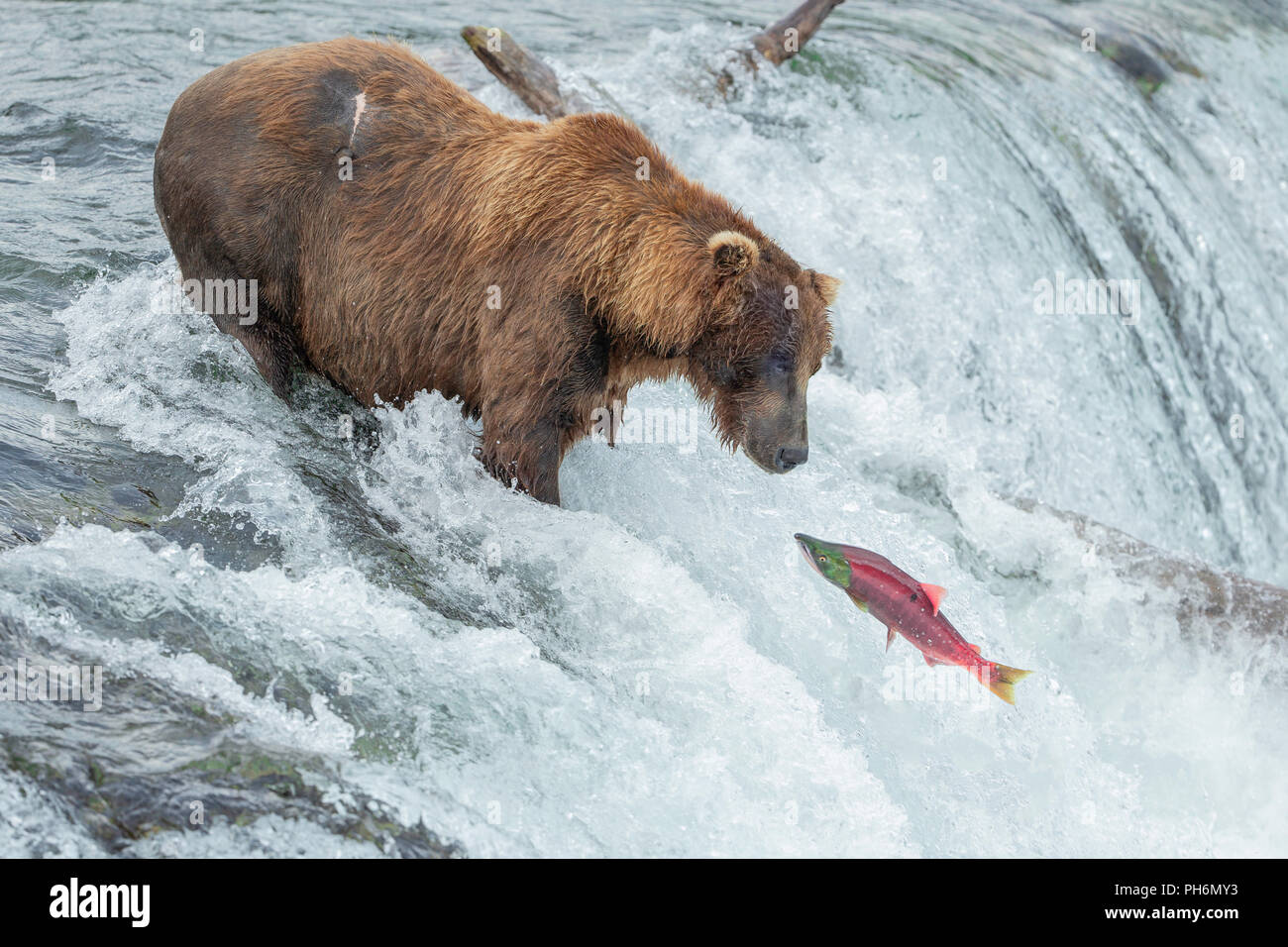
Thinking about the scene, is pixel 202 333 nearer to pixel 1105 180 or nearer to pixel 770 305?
pixel 770 305

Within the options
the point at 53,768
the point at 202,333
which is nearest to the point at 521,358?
the point at 202,333

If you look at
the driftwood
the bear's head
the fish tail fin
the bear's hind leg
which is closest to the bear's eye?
the bear's head

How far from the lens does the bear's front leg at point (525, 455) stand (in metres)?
4.67

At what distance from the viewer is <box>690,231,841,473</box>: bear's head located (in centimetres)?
438

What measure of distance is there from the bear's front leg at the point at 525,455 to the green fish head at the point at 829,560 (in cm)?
96

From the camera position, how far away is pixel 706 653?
4395 millimetres

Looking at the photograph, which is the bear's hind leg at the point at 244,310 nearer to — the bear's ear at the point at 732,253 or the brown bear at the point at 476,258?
the brown bear at the point at 476,258

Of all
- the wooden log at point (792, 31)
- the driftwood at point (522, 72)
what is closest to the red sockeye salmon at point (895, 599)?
the driftwood at point (522, 72)

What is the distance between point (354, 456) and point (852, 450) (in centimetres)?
258

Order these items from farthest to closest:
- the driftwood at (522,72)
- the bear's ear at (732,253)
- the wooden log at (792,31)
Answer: the wooden log at (792,31)
the driftwood at (522,72)
the bear's ear at (732,253)

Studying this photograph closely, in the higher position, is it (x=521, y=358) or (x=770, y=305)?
(x=770, y=305)

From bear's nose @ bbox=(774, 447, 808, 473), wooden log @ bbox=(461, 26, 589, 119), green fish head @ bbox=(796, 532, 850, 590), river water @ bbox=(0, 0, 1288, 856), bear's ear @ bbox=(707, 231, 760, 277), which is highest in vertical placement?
bear's ear @ bbox=(707, 231, 760, 277)

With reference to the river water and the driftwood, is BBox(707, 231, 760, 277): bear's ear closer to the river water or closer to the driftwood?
the river water

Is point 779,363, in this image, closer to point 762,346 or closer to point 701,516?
point 762,346
